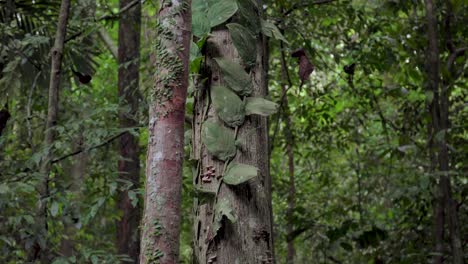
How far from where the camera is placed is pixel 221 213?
1344 millimetres

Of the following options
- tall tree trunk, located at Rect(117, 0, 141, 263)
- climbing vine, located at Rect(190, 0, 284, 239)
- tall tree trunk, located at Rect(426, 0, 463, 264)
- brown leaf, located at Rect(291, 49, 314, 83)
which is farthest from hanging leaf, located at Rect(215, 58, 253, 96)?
tall tree trunk, located at Rect(117, 0, 141, 263)

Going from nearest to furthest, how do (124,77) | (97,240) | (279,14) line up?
(279,14), (124,77), (97,240)

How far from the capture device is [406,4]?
356cm

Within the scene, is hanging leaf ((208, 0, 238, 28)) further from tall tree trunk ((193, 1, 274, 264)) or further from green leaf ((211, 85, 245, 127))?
green leaf ((211, 85, 245, 127))

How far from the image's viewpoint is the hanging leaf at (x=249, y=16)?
1.60m

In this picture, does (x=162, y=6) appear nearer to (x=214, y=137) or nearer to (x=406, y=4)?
(x=214, y=137)

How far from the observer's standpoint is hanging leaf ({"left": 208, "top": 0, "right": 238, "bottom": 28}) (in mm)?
1563

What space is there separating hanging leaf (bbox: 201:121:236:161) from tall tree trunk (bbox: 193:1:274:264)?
0.02m

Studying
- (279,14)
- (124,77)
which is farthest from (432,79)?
(124,77)

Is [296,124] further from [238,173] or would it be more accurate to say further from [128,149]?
[238,173]

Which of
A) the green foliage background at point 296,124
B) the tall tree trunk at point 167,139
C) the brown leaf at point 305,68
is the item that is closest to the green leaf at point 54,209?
the green foliage background at point 296,124

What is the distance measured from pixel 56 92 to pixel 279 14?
1.39 m

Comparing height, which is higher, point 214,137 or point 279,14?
point 279,14

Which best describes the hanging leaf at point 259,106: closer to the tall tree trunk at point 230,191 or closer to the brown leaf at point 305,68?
the tall tree trunk at point 230,191
